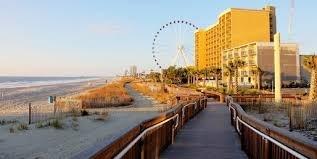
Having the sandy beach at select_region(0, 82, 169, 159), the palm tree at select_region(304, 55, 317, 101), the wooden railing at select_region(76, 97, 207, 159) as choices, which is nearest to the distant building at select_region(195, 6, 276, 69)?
the palm tree at select_region(304, 55, 317, 101)

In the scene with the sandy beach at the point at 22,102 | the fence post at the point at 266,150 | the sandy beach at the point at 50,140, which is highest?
the fence post at the point at 266,150

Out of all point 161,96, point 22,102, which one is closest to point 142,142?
point 22,102

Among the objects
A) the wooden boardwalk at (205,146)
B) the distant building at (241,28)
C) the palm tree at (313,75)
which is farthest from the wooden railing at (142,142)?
the distant building at (241,28)

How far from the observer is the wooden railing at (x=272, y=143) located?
Result: 473 cm

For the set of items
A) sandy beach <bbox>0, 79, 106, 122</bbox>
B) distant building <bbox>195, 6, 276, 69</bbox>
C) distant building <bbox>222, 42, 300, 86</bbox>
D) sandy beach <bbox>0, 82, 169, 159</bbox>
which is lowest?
sandy beach <bbox>0, 82, 169, 159</bbox>

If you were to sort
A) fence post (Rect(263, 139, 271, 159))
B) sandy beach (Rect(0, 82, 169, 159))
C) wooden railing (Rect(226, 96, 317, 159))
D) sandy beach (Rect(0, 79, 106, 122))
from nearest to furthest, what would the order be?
wooden railing (Rect(226, 96, 317, 159)) < fence post (Rect(263, 139, 271, 159)) < sandy beach (Rect(0, 82, 169, 159)) < sandy beach (Rect(0, 79, 106, 122))

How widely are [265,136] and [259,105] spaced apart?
78.7 feet

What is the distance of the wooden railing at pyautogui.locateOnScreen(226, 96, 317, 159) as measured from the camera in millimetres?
4734

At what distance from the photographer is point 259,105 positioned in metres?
30.3

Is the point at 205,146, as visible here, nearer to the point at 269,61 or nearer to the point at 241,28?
the point at 269,61

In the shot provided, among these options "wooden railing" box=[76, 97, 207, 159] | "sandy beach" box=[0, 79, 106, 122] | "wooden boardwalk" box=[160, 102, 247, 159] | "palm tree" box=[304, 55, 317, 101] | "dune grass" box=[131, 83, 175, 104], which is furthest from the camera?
"dune grass" box=[131, 83, 175, 104]

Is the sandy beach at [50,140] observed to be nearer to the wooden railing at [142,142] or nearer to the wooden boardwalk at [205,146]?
the wooden boardwalk at [205,146]

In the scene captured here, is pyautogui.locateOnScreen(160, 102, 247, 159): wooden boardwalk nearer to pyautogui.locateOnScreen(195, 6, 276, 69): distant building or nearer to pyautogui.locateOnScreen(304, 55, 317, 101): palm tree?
pyautogui.locateOnScreen(304, 55, 317, 101): palm tree

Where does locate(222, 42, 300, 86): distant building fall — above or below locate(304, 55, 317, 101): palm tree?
above
